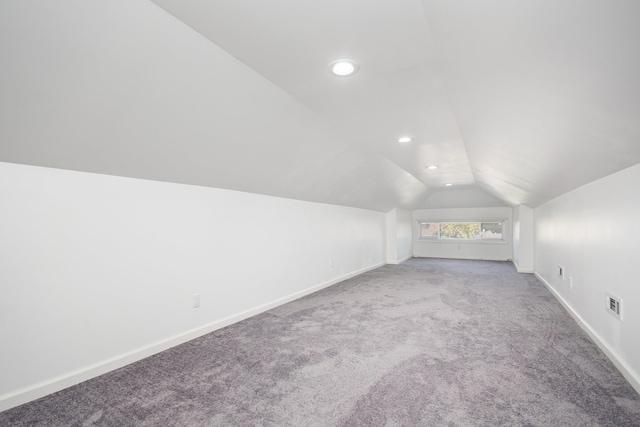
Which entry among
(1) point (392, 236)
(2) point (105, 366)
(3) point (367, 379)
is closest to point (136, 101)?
(2) point (105, 366)

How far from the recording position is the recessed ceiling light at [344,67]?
180 cm

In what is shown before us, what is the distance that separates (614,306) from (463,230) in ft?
27.6

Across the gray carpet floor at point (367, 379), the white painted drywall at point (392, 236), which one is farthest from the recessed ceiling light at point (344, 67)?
the white painted drywall at point (392, 236)

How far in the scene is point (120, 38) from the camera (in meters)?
1.47

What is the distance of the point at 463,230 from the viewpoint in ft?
34.7

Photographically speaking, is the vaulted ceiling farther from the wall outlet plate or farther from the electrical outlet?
the electrical outlet

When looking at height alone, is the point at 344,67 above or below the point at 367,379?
above

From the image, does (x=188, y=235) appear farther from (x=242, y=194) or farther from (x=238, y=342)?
(x=238, y=342)

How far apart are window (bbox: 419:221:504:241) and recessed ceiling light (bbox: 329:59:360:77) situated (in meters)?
9.64

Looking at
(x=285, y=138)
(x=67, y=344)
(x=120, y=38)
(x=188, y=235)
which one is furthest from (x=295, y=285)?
(x=120, y=38)

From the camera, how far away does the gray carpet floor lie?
74.0 inches

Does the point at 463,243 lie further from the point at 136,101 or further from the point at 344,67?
the point at 136,101

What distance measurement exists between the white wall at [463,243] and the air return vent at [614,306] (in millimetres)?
7877

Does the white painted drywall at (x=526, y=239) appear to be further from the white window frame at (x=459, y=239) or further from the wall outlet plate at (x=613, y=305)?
the wall outlet plate at (x=613, y=305)
